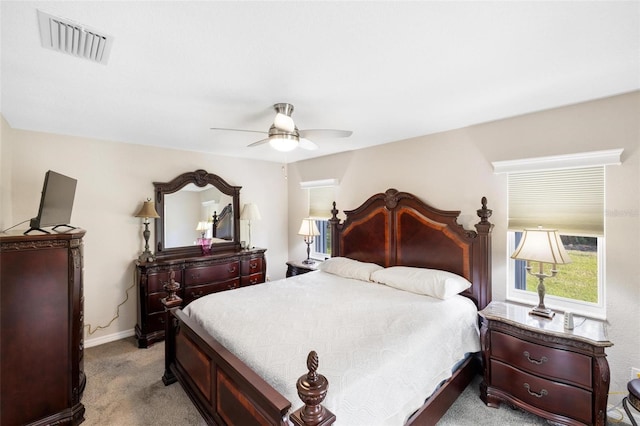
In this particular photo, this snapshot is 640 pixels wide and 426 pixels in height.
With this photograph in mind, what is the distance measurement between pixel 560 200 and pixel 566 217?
0.15 meters

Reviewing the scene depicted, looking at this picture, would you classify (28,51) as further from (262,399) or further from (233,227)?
(233,227)

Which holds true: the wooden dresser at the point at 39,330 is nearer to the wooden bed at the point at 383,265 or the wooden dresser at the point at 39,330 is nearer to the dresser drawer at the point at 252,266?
the wooden bed at the point at 383,265

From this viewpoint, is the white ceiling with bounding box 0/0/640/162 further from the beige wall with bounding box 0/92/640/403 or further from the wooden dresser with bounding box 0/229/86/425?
the wooden dresser with bounding box 0/229/86/425

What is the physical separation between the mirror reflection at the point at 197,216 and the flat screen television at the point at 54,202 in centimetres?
137

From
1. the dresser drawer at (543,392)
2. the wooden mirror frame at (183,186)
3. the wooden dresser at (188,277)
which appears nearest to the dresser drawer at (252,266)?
the wooden dresser at (188,277)

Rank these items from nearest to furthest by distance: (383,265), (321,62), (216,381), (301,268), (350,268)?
1. (321,62)
2. (216,381)
3. (350,268)
4. (383,265)
5. (301,268)

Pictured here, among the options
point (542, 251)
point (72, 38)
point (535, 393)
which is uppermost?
point (72, 38)

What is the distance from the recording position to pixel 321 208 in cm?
468

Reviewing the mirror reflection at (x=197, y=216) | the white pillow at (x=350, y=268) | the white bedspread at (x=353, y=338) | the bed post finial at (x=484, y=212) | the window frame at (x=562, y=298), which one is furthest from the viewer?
the mirror reflection at (x=197, y=216)

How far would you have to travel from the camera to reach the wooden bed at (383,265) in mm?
1345

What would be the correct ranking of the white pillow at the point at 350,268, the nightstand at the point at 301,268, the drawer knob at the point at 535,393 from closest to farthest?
1. the drawer knob at the point at 535,393
2. the white pillow at the point at 350,268
3. the nightstand at the point at 301,268

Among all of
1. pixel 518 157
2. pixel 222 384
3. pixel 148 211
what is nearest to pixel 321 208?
pixel 148 211

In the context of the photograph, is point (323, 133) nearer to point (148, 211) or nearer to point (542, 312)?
point (542, 312)

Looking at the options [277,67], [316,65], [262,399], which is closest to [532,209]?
[316,65]
